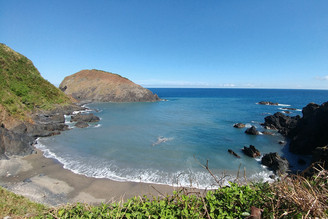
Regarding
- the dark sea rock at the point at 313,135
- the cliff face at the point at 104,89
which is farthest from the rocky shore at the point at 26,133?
the cliff face at the point at 104,89

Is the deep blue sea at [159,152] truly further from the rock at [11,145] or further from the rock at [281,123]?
the rock at [281,123]

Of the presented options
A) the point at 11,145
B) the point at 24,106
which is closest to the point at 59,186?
the point at 11,145

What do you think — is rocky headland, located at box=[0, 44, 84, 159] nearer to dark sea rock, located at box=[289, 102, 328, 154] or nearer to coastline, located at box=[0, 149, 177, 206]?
coastline, located at box=[0, 149, 177, 206]

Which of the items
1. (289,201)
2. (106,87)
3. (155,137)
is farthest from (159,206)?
(106,87)

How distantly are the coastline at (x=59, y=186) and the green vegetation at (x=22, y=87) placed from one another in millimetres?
14684

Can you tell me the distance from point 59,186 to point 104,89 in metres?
72.1

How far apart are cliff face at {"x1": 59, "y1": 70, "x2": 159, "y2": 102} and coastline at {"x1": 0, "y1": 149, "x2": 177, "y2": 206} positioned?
63.0 m

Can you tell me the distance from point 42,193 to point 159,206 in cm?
1188

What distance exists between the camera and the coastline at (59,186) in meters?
11.3

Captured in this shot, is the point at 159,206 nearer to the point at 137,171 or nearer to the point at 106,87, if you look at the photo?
the point at 137,171

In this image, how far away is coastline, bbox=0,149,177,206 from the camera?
37.2 ft

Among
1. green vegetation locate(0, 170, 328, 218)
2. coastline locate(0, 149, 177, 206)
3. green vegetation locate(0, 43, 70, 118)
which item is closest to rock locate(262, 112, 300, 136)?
coastline locate(0, 149, 177, 206)

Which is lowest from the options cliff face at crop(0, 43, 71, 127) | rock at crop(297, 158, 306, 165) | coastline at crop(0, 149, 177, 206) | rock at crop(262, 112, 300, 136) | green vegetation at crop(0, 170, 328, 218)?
rock at crop(297, 158, 306, 165)

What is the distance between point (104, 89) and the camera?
262 feet
